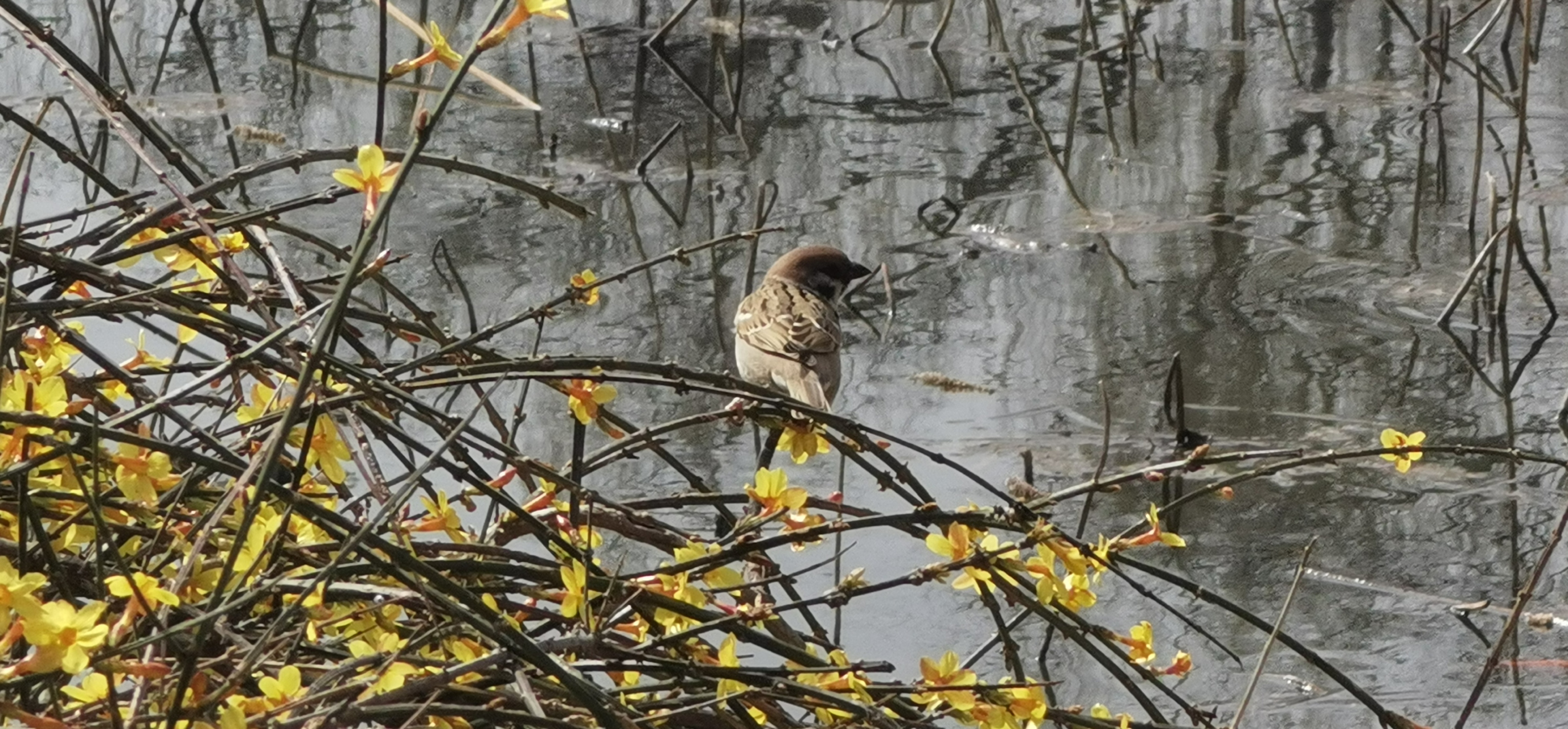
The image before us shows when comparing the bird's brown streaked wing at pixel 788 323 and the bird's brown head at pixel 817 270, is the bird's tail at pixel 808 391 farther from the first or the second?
the bird's brown head at pixel 817 270

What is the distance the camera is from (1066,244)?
6.95 meters

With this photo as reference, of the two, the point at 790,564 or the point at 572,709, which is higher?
the point at 572,709

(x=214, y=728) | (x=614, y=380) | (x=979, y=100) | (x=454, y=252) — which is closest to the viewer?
(x=214, y=728)

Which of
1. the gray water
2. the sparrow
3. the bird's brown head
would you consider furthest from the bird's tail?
the bird's brown head

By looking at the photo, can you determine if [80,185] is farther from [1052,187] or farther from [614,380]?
[614,380]

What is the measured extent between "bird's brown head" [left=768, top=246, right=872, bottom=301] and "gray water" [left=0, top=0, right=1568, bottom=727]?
272 mm

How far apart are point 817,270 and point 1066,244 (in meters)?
1.51

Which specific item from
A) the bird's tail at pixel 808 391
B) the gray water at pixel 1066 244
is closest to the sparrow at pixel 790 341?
the bird's tail at pixel 808 391

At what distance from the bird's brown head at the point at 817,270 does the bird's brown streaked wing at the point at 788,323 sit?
0.28m

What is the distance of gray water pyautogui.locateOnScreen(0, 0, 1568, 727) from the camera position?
4.27 metres

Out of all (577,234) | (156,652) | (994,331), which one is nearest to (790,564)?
(994,331)

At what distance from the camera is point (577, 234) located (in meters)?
7.02

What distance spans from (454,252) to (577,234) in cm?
49

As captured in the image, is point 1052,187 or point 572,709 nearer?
point 572,709
